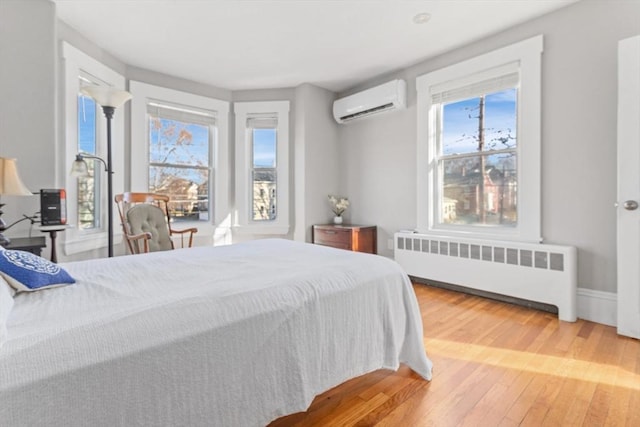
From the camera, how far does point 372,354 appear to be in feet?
4.83

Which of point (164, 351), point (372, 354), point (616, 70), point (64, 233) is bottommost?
point (372, 354)

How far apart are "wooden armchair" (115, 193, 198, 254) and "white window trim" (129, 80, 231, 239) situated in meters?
0.43

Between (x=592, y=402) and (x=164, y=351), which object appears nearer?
(x=164, y=351)

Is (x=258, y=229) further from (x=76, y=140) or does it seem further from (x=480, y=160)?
(x=480, y=160)

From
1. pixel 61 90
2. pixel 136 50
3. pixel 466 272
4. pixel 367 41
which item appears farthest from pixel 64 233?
pixel 466 272

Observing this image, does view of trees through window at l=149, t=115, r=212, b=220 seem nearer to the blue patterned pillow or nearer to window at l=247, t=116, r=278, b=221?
window at l=247, t=116, r=278, b=221

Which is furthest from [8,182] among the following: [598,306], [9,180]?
[598,306]

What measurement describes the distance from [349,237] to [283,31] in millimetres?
2226

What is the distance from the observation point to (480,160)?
3.16 m

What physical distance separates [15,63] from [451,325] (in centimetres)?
367

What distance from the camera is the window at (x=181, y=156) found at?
12.4ft

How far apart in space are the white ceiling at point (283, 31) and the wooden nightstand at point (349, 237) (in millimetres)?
1861

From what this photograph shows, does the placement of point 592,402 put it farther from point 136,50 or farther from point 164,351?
point 136,50

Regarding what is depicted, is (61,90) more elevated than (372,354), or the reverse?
(61,90)
